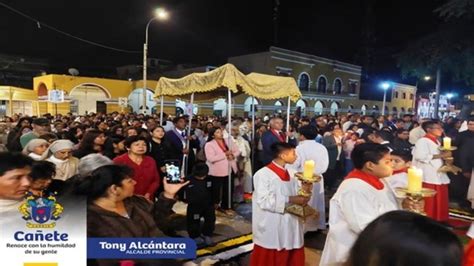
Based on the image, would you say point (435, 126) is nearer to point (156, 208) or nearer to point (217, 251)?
point (217, 251)

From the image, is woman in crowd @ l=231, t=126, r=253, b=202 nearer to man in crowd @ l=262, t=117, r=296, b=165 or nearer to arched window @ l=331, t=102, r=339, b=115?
man in crowd @ l=262, t=117, r=296, b=165

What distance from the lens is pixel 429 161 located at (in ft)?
19.8

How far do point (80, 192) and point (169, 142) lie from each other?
5.14m

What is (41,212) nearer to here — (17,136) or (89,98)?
(17,136)

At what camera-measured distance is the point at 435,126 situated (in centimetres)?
616

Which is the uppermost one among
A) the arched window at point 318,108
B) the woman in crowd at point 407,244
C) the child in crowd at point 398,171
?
the arched window at point 318,108

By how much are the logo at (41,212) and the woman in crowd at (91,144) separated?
3.32 m

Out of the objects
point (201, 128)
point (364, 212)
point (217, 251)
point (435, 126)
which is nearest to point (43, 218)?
point (364, 212)

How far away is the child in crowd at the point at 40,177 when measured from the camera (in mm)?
2299

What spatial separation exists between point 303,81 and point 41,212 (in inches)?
1414

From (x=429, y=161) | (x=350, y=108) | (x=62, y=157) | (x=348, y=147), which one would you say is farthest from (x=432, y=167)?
(x=350, y=108)

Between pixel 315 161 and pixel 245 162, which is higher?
pixel 315 161

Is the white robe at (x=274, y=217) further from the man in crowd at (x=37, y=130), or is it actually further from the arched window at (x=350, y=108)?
the arched window at (x=350, y=108)

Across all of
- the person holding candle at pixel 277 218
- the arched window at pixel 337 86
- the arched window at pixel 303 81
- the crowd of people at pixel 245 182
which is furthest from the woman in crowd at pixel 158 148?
the arched window at pixel 337 86
